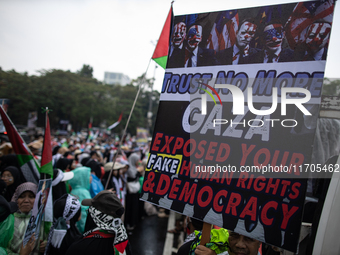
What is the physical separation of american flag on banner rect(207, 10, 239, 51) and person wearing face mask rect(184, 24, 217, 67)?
2.5 inches

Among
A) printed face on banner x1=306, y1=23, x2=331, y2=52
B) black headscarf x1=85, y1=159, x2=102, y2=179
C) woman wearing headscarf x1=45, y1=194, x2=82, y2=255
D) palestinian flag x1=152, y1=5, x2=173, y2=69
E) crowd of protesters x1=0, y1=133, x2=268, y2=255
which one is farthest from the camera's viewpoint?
black headscarf x1=85, y1=159, x2=102, y2=179

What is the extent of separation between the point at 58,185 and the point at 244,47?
11.2ft

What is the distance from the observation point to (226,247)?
5.95 feet

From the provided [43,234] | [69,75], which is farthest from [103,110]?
[43,234]

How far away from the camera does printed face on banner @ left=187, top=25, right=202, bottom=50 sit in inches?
74.4

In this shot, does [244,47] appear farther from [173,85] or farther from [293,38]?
[173,85]

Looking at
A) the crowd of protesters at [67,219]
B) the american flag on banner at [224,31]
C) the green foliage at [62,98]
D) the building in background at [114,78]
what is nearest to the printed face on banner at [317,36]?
the american flag on banner at [224,31]

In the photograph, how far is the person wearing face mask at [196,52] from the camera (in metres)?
1.83

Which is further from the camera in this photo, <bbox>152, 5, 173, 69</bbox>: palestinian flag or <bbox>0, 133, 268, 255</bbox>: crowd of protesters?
<bbox>152, 5, 173, 69</bbox>: palestinian flag

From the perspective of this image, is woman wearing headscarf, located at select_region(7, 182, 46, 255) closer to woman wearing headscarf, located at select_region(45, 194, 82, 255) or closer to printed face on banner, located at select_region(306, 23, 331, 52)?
woman wearing headscarf, located at select_region(45, 194, 82, 255)

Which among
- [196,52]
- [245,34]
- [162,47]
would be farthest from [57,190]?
[245,34]

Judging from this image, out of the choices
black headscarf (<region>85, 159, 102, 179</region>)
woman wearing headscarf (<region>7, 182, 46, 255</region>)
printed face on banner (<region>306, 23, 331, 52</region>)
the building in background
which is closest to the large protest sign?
printed face on banner (<region>306, 23, 331, 52</region>)

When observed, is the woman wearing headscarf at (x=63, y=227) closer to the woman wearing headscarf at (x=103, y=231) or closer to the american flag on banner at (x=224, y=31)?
the woman wearing headscarf at (x=103, y=231)

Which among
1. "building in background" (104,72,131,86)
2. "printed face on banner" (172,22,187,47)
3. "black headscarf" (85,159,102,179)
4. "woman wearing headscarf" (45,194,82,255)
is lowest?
"woman wearing headscarf" (45,194,82,255)
